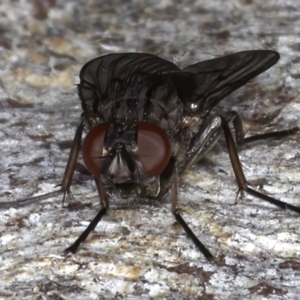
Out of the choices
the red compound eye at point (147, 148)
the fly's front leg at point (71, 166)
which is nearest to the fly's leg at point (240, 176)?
the red compound eye at point (147, 148)

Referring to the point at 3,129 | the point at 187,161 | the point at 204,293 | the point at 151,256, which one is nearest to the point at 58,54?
the point at 3,129

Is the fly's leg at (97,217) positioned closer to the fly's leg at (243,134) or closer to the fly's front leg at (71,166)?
the fly's front leg at (71,166)

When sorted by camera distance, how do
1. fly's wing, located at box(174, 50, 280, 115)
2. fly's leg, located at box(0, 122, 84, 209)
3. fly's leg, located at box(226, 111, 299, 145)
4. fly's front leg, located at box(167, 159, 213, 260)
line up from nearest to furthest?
fly's front leg, located at box(167, 159, 213, 260) → fly's leg, located at box(0, 122, 84, 209) → fly's wing, located at box(174, 50, 280, 115) → fly's leg, located at box(226, 111, 299, 145)

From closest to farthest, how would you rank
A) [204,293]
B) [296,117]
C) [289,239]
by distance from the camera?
1. [204,293]
2. [289,239]
3. [296,117]

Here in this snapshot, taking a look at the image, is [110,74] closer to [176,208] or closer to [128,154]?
[128,154]

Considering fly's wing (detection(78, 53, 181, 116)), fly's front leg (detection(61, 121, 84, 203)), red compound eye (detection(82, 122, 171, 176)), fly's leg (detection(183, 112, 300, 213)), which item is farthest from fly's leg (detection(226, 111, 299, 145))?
fly's front leg (detection(61, 121, 84, 203))

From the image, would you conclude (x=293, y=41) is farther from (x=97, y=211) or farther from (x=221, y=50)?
(x=97, y=211)

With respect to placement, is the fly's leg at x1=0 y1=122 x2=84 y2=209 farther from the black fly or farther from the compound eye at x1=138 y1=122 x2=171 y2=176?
the compound eye at x1=138 y1=122 x2=171 y2=176
